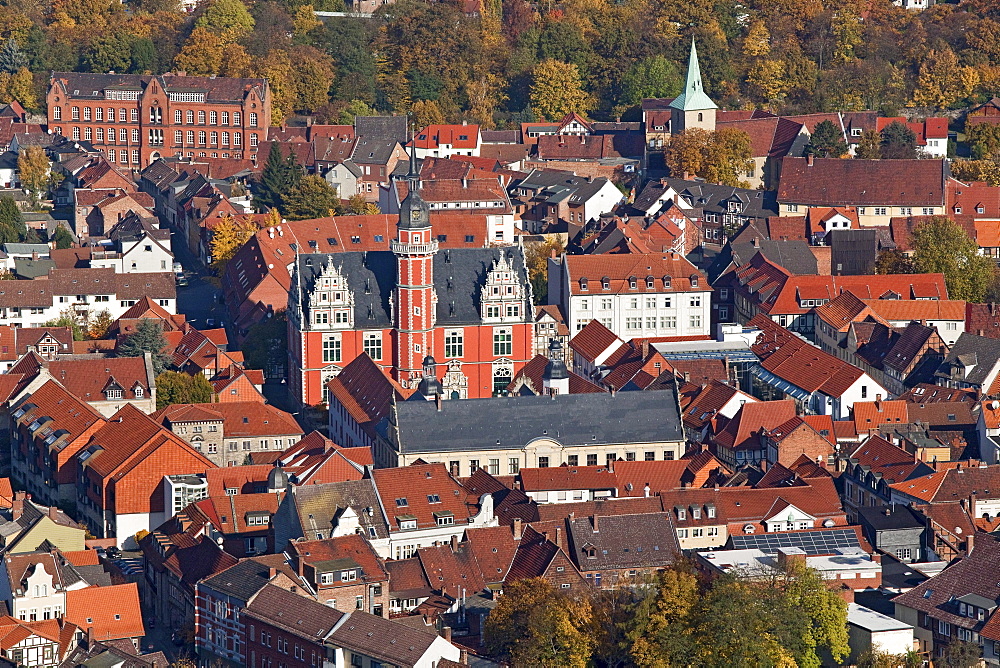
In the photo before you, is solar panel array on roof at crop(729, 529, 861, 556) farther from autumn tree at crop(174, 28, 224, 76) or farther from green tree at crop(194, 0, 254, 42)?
green tree at crop(194, 0, 254, 42)

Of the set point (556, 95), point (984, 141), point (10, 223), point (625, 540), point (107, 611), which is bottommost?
point (107, 611)

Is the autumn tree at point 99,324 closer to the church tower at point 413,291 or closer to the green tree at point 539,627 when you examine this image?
the church tower at point 413,291

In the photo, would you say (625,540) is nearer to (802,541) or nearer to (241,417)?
(802,541)

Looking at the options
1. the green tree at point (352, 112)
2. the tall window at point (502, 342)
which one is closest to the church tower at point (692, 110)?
the green tree at point (352, 112)

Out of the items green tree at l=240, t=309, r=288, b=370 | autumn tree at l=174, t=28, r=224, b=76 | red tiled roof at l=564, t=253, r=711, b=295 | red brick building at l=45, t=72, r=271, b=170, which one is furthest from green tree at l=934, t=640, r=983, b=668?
autumn tree at l=174, t=28, r=224, b=76

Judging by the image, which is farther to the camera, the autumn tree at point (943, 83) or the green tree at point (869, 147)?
the autumn tree at point (943, 83)

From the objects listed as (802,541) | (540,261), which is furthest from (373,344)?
(802,541)
